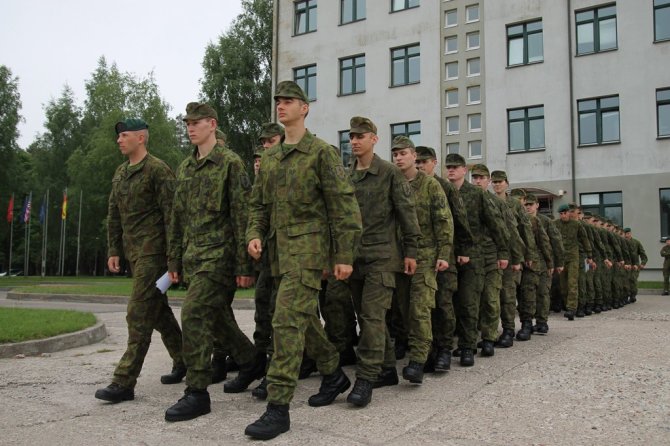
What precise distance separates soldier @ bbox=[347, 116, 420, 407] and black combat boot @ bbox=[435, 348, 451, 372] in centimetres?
68

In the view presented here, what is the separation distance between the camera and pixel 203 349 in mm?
4590

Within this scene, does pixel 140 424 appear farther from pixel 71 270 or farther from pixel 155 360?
pixel 71 270

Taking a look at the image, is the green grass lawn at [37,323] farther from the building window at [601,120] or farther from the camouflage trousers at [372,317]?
the building window at [601,120]

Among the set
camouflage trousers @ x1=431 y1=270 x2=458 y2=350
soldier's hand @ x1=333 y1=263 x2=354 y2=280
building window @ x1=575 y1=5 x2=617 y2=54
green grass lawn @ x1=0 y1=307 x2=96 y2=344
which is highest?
building window @ x1=575 y1=5 x2=617 y2=54

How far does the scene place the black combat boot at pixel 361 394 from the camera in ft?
15.6

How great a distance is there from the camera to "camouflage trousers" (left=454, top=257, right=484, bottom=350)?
22.4ft

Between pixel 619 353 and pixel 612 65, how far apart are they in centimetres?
1861

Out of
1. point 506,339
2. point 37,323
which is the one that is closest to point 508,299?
point 506,339

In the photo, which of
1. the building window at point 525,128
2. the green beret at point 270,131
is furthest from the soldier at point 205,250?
the building window at point 525,128

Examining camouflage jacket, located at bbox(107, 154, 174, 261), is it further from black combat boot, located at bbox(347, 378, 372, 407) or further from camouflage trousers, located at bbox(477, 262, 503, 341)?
camouflage trousers, located at bbox(477, 262, 503, 341)

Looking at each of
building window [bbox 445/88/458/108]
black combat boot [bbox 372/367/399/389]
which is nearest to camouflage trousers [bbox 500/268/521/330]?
black combat boot [bbox 372/367/399/389]

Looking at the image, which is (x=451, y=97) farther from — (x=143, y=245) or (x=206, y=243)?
(x=206, y=243)

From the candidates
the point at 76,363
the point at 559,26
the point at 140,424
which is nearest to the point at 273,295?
the point at 140,424

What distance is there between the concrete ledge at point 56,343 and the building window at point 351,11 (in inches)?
902
